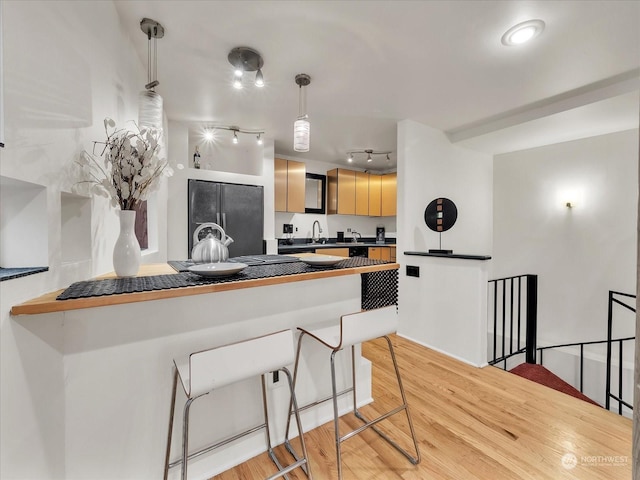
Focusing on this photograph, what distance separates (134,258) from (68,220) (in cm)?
34

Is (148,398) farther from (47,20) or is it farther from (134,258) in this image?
(47,20)

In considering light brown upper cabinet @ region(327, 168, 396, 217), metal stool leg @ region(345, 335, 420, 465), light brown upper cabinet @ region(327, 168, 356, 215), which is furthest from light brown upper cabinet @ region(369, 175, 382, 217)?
metal stool leg @ region(345, 335, 420, 465)

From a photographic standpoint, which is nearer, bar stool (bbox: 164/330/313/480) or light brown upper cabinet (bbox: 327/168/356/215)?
bar stool (bbox: 164/330/313/480)

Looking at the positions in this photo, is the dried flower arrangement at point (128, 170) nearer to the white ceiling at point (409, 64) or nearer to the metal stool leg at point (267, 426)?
the white ceiling at point (409, 64)

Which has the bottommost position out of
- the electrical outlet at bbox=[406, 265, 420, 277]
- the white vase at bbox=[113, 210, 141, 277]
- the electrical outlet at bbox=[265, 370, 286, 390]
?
the electrical outlet at bbox=[265, 370, 286, 390]

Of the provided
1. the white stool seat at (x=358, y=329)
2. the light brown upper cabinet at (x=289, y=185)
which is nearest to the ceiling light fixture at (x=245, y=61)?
the white stool seat at (x=358, y=329)

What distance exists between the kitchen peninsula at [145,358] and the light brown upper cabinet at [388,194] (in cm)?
399

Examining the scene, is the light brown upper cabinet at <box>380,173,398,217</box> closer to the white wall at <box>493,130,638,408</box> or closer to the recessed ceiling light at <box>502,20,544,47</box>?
Result: the white wall at <box>493,130,638,408</box>

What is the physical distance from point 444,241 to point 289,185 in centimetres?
243

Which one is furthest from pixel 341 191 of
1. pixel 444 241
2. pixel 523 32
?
pixel 523 32

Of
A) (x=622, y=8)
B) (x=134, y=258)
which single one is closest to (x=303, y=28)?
(x=134, y=258)

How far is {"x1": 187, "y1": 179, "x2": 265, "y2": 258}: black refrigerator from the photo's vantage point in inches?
134

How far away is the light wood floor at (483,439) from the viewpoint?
141 cm

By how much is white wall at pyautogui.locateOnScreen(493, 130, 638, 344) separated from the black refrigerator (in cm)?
353
